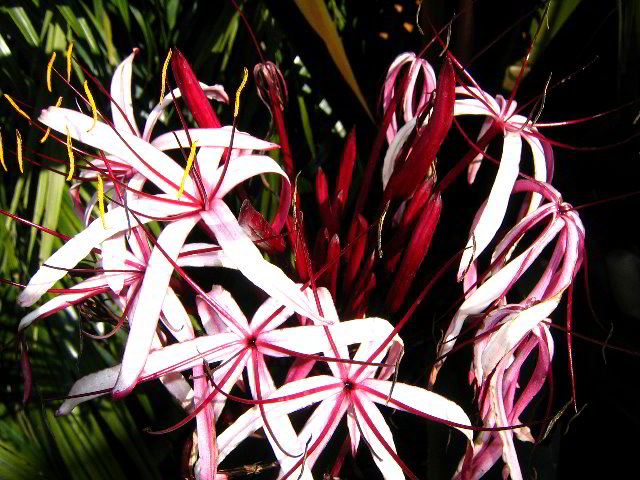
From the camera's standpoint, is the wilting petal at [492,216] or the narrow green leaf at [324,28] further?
the narrow green leaf at [324,28]

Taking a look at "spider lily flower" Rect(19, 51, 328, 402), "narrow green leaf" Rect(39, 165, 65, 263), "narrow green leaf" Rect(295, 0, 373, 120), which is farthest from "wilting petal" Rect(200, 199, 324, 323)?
"narrow green leaf" Rect(39, 165, 65, 263)

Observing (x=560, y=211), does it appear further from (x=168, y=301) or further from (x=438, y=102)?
(x=168, y=301)

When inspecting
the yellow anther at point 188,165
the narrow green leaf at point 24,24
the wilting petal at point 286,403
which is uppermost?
the narrow green leaf at point 24,24

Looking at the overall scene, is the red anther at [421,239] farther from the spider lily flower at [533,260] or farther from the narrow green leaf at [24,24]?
the narrow green leaf at [24,24]

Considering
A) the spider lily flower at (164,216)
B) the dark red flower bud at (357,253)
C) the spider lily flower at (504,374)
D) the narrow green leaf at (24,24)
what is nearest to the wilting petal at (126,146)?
the spider lily flower at (164,216)

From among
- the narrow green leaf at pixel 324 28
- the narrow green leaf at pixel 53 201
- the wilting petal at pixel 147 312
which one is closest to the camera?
the wilting petal at pixel 147 312

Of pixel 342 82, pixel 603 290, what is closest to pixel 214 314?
pixel 342 82

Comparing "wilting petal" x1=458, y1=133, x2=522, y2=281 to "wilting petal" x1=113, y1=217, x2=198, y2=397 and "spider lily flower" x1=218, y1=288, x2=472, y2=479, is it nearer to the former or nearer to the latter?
"spider lily flower" x1=218, y1=288, x2=472, y2=479
